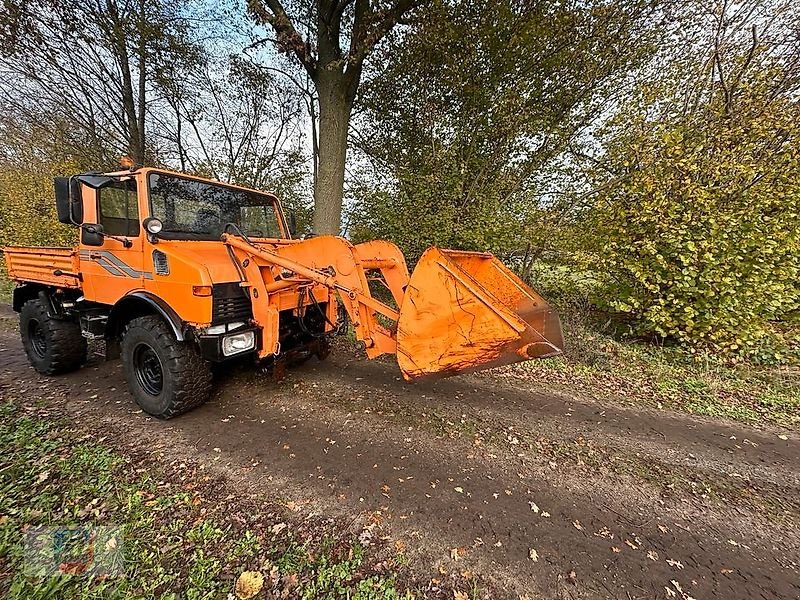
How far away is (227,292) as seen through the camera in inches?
127

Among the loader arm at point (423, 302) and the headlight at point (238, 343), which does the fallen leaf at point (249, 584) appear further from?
the headlight at point (238, 343)

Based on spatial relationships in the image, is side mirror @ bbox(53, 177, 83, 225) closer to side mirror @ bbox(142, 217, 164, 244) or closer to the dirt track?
side mirror @ bbox(142, 217, 164, 244)

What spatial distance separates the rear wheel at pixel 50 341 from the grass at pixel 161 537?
1956 millimetres

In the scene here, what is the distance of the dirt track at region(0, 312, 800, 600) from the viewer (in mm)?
1955

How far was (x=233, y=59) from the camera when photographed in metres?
9.87

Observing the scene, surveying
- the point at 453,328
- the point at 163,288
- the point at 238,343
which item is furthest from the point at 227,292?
the point at 453,328

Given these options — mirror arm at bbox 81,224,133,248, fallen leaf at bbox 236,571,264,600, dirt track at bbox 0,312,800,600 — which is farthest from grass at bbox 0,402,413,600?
mirror arm at bbox 81,224,133,248

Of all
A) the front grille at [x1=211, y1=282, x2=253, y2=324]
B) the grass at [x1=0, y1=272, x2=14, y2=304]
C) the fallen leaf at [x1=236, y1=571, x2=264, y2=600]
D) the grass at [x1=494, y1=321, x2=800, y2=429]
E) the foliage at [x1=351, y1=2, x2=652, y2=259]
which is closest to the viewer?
the fallen leaf at [x1=236, y1=571, x2=264, y2=600]

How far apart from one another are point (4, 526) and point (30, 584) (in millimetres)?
601

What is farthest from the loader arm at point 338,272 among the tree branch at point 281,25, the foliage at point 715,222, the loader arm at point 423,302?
the tree branch at point 281,25

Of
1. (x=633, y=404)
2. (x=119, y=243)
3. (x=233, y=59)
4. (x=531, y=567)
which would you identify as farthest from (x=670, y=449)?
(x=233, y=59)

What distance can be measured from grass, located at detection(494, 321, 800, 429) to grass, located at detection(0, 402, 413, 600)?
3497mm

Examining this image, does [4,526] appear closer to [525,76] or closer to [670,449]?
[670,449]

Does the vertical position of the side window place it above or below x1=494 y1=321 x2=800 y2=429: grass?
above
